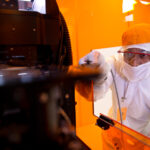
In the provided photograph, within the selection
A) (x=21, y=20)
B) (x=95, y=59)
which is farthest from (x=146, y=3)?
(x=21, y=20)

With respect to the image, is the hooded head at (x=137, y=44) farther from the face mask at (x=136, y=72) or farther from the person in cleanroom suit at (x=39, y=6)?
the person in cleanroom suit at (x=39, y=6)

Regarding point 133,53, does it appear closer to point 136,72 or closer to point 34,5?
point 136,72

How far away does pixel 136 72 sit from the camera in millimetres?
747

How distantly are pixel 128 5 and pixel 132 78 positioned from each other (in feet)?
1.45

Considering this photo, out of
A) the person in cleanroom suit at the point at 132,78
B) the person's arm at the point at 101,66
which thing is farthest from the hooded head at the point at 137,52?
the person's arm at the point at 101,66

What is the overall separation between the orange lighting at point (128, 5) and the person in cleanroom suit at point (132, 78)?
19 centimetres

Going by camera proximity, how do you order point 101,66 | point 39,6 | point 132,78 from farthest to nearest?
1. point 132,78
2. point 39,6
3. point 101,66

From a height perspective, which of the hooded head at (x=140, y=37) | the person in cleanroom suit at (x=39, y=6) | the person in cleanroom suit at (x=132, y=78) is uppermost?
the person in cleanroom suit at (x=39, y=6)

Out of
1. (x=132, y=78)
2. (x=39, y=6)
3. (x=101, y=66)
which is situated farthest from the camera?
(x=132, y=78)

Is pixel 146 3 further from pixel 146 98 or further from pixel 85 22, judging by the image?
pixel 85 22

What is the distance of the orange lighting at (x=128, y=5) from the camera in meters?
0.84

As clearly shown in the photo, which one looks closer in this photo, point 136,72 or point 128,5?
point 136,72

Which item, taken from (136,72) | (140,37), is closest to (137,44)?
(140,37)

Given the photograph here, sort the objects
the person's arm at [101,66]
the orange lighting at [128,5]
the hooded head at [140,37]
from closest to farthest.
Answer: the person's arm at [101,66] → the hooded head at [140,37] → the orange lighting at [128,5]
